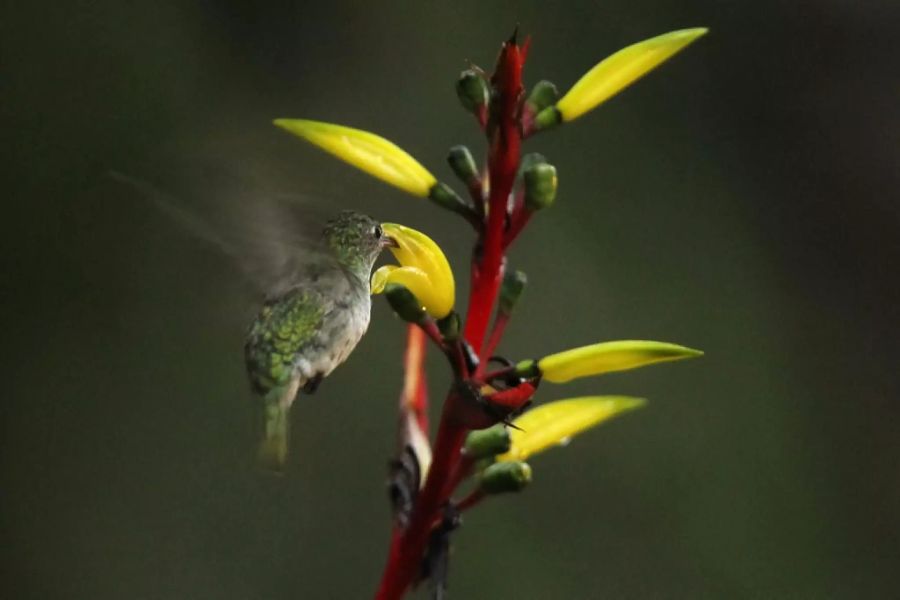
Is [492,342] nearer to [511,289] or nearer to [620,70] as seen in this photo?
[511,289]

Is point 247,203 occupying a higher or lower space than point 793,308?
lower

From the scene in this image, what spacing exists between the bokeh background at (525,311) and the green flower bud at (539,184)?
31.1 inches

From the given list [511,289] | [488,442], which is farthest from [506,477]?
[511,289]

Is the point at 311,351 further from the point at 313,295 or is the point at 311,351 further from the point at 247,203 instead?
the point at 247,203

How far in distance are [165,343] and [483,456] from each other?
1079 mm

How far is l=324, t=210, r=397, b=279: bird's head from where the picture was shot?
65 cm

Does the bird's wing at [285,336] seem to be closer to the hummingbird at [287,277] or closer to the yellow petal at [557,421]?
the hummingbird at [287,277]

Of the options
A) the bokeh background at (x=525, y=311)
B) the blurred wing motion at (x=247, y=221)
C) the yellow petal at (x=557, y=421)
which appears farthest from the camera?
the bokeh background at (x=525, y=311)

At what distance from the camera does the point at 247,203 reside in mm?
620

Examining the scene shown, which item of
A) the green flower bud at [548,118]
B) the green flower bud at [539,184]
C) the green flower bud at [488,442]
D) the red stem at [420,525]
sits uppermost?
the green flower bud at [548,118]

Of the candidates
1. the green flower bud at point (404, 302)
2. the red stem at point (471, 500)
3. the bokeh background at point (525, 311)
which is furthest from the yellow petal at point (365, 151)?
the bokeh background at point (525, 311)

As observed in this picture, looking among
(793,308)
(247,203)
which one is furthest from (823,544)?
(247,203)

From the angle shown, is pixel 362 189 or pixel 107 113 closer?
pixel 362 189

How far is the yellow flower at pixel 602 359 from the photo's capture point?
0.64m
